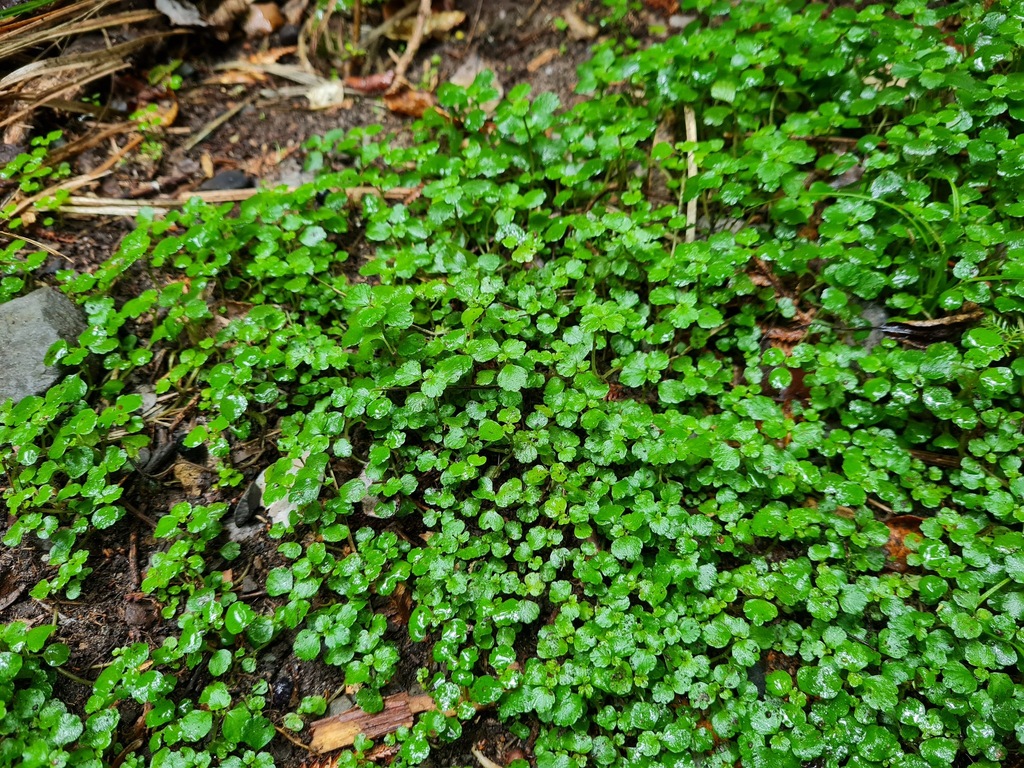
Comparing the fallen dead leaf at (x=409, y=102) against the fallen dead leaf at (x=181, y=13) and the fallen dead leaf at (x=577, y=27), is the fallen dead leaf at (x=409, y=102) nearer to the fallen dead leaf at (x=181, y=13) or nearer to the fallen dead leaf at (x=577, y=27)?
the fallen dead leaf at (x=577, y=27)

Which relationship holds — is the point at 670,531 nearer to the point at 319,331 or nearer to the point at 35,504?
the point at 319,331

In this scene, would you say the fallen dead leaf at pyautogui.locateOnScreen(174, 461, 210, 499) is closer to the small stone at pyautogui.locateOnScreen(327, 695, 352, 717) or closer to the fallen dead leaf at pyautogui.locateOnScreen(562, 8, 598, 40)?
the small stone at pyautogui.locateOnScreen(327, 695, 352, 717)

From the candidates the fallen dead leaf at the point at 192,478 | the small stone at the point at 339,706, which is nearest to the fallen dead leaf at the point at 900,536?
the small stone at the point at 339,706

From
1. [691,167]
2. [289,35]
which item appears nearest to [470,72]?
[289,35]

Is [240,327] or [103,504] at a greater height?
[240,327]

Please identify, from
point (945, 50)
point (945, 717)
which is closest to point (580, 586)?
point (945, 717)

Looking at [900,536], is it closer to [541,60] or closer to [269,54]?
[541,60]

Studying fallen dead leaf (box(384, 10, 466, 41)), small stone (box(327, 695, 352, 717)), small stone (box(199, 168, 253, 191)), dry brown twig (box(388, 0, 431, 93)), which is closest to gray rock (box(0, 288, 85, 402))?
small stone (box(199, 168, 253, 191))
